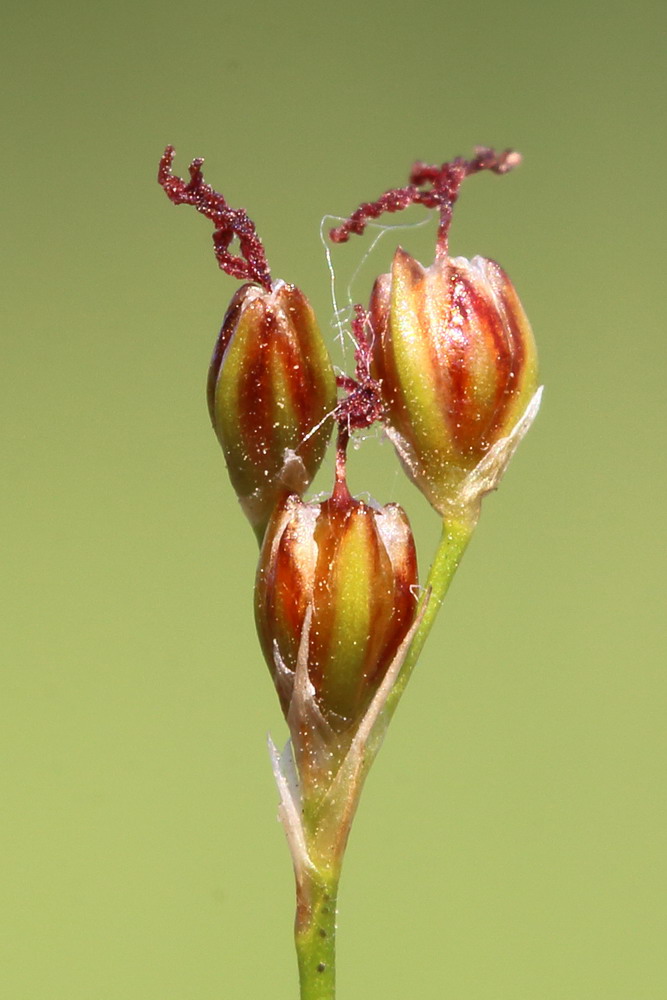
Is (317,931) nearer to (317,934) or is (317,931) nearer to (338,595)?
(317,934)

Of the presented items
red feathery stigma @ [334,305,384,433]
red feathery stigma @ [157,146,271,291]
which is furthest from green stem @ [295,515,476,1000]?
red feathery stigma @ [157,146,271,291]

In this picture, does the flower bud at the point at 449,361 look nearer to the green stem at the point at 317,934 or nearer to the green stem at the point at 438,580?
the green stem at the point at 438,580

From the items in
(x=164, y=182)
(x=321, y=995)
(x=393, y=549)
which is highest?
(x=164, y=182)

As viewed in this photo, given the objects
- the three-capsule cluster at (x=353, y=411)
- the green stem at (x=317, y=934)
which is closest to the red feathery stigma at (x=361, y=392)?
the three-capsule cluster at (x=353, y=411)

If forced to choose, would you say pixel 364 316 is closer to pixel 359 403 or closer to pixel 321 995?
pixel 359 403

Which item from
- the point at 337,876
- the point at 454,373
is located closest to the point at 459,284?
the point at 454,373

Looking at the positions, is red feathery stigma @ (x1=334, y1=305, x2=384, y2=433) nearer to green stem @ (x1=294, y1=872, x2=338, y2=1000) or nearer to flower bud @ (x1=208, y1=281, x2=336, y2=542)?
flower bud @ (x1=208, y1=281, x2=336, y2=542)

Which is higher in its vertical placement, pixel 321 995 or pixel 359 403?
pixel 359 403
